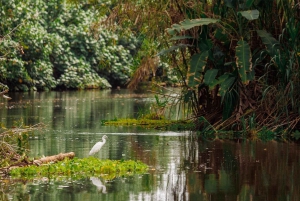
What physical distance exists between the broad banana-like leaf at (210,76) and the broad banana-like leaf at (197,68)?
0.18m

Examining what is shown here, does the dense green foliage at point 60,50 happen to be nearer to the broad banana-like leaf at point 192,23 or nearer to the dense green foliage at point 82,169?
the broad banana-like leaf at point 192,23

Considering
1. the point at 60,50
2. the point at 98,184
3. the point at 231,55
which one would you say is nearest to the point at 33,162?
the point at 98,184

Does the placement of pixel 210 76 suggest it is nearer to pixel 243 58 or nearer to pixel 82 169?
pixel 243 58

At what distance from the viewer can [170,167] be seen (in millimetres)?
14883

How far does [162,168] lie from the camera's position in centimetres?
1473

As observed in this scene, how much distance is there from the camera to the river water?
38.8 ft

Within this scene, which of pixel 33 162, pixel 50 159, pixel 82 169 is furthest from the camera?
pixel 50 159

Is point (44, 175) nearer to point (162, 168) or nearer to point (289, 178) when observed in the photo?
point (162, 168)

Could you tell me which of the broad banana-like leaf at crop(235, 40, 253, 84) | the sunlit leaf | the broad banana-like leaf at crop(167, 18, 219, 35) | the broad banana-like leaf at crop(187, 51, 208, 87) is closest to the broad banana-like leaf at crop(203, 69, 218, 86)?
the sunlit leaf

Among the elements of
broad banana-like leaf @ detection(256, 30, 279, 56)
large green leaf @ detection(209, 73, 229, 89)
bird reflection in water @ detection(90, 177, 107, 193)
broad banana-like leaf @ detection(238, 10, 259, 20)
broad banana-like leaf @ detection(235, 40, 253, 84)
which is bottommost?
bird reflection in water @ detection(90, 177, 107, 193)

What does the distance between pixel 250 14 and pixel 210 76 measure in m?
1.89

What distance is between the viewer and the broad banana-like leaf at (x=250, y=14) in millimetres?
19797

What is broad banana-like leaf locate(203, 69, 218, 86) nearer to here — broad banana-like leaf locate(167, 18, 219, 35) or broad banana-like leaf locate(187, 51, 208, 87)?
broad banana-like leaf locate(187, 51, 208, 87)

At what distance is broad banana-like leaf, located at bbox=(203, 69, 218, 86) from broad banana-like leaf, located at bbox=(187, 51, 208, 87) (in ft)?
0.58
